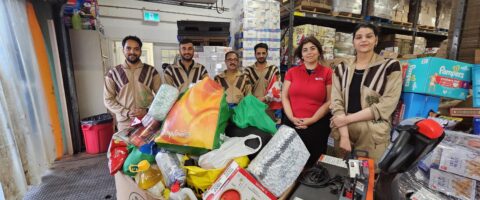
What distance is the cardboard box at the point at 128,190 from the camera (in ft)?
3.33

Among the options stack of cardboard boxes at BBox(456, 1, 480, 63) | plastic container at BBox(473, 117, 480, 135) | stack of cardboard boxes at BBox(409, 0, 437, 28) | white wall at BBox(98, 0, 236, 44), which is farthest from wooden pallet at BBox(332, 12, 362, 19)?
white wall at BBox(98, 0, 236, 44)

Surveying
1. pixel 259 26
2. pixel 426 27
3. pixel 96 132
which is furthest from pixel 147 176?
pixel 426 27

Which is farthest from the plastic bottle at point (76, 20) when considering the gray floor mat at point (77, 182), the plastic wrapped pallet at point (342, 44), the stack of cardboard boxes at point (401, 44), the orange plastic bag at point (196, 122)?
the stack of cardboard boxes at point (401, 44)

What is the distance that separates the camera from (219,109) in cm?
104

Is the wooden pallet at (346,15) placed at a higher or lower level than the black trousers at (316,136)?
higher

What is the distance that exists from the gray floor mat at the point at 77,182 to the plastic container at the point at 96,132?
0.73ft

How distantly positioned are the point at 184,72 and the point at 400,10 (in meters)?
3.36

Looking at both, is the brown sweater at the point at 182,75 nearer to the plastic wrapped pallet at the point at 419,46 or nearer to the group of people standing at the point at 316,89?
the group of people standing at the point at 316,89

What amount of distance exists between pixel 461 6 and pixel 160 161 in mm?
1938

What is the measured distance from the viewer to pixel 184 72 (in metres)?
2.31

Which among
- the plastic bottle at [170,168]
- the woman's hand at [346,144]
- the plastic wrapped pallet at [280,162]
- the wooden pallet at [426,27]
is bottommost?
the woman's hand at [346,144]

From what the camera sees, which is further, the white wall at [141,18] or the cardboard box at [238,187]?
the white wall at [141,18]

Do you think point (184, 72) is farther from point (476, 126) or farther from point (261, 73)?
point (476, 126)

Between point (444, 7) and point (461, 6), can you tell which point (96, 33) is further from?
point (444, 7)
